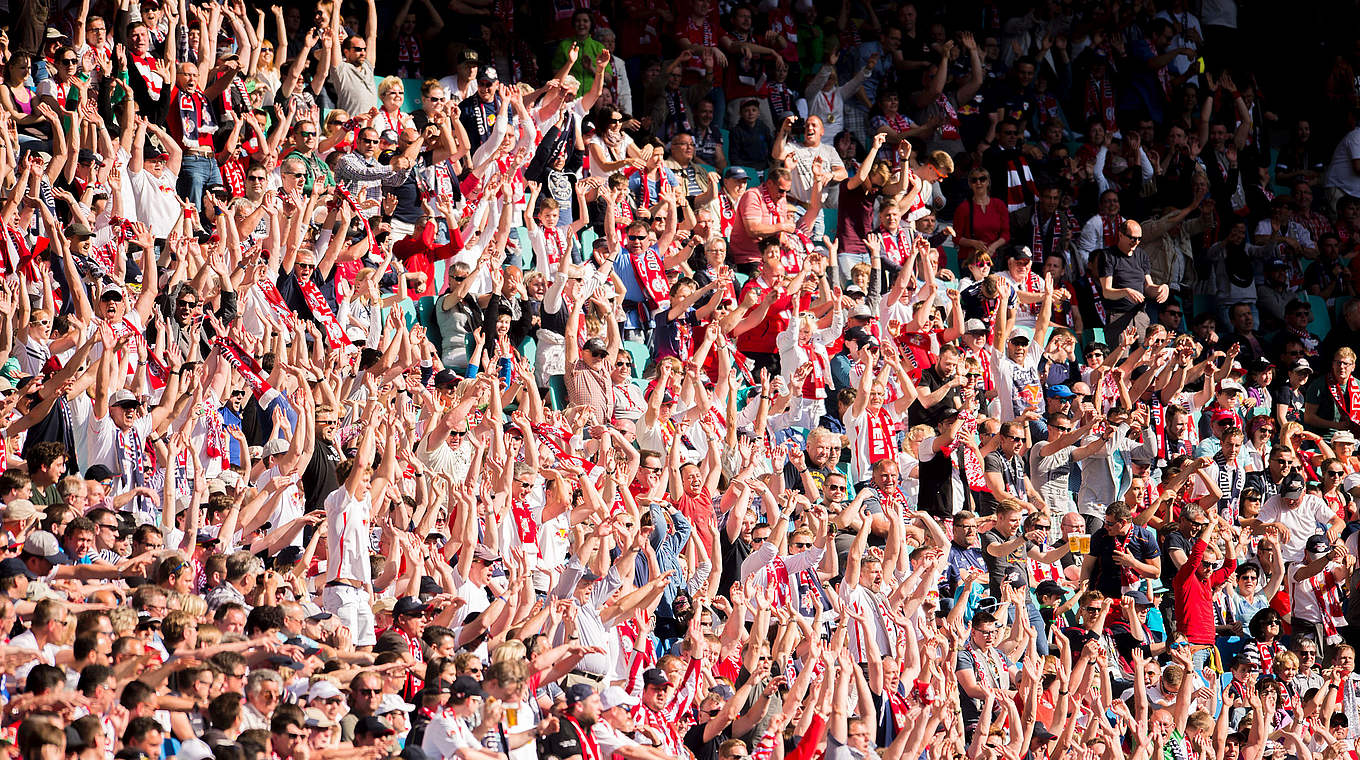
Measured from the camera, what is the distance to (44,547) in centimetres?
1095

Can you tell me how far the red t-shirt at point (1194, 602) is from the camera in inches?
620

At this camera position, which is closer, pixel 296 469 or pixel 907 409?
pixel 296 469

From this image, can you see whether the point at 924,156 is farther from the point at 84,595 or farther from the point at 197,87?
the point at 84,595

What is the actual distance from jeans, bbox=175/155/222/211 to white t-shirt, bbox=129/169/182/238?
269mm

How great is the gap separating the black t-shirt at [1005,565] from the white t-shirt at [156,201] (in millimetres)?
5605

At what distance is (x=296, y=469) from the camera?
1289 centimetres

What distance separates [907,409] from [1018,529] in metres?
1.19

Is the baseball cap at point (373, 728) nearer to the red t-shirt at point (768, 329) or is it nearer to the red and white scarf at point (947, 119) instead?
the red t-shirt at point (768, 329)

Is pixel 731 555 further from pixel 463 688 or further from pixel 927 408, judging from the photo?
pixel 463 688

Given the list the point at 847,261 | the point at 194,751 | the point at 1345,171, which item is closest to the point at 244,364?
the point at 194,751

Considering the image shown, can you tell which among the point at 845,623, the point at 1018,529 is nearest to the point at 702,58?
the point at 1018,529

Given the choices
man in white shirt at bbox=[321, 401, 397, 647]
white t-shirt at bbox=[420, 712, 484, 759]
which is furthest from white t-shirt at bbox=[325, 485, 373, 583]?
white t-shirt at bbox=[420, 712, 484, 759]

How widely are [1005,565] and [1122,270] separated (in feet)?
13.2

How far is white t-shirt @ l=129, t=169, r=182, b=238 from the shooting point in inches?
581
